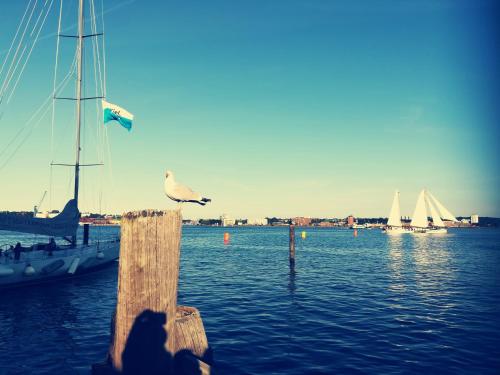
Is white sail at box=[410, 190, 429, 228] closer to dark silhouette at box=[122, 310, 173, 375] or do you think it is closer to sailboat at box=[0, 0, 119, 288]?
sailboat at box=[0, 0, 119, 288]

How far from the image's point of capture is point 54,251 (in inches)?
942

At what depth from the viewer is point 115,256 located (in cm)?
3191

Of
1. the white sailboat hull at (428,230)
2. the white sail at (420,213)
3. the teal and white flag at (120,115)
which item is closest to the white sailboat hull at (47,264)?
the teal and white flag at (120,115)

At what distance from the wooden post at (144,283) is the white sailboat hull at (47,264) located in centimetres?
1956

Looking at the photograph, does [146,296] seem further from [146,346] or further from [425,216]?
[425,216]

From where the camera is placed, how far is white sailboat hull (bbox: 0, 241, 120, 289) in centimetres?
1986

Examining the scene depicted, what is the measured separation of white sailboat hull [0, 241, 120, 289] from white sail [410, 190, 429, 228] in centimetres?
10969

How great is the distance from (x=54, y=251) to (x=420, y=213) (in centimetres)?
11656

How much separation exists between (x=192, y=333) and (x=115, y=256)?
94.4ft

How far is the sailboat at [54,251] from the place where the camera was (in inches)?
781

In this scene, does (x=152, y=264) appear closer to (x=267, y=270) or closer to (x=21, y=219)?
(x=21, y=219)

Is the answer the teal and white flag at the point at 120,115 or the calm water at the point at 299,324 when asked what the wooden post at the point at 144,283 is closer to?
the calm water at the point at 299,324

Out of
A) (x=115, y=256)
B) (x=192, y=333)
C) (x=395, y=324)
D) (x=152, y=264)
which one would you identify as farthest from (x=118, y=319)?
(x=115, y=256)

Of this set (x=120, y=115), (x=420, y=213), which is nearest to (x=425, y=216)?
(x=420, y=213)
